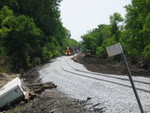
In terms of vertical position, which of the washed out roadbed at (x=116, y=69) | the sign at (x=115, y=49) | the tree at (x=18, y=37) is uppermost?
the tree at (x=18, y=37)

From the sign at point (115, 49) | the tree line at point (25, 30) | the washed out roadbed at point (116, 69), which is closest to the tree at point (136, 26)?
the washed out roadbed at point (116, 69)

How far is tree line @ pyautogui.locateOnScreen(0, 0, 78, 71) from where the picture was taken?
139 ft

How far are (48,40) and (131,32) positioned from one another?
86.7 ft

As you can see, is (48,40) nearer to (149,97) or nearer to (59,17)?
(59,17)

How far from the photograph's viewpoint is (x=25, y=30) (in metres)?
43.9

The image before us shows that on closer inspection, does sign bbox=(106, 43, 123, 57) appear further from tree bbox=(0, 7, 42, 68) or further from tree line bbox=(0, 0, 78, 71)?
tree bbox=(0, 7, 42, 68)

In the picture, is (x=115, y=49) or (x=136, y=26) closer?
(x=115, y=49)

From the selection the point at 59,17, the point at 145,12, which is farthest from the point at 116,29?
the point at 145,12

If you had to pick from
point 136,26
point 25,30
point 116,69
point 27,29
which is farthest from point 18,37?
point 116,69

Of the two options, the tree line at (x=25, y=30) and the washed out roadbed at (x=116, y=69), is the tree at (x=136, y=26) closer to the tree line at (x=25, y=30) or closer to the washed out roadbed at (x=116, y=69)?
the washed out roadbed at (x=116, y=69)

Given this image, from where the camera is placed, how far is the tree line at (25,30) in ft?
139

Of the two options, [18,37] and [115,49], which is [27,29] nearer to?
[18,37]

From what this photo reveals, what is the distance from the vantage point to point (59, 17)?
62.2 m

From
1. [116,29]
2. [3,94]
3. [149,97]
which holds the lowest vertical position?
[149,97]
